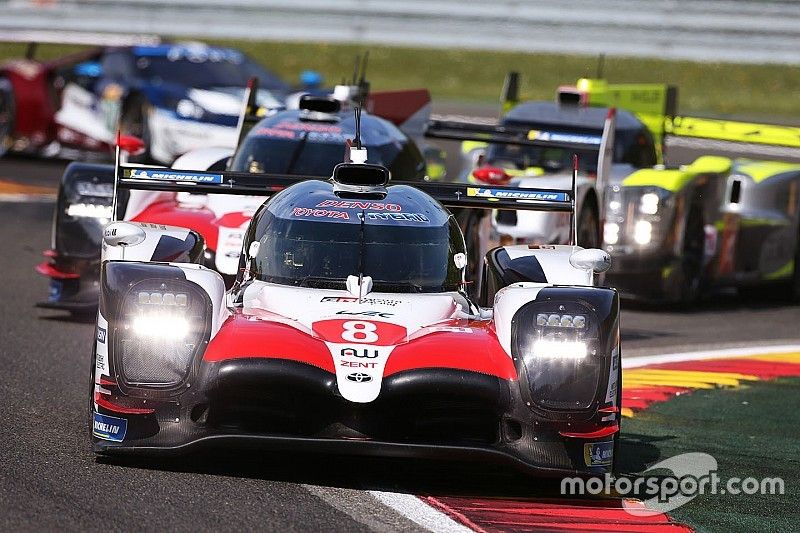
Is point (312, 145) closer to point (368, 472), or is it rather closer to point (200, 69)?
point (368, 472)

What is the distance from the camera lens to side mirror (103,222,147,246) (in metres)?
7.44

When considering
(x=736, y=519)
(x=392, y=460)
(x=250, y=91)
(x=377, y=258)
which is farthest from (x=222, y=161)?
(x=736, y=519)

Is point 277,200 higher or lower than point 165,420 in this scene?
higher

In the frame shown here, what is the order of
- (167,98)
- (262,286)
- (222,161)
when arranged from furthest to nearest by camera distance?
1. (167,98)
2. (222,161)
3. (262,286)

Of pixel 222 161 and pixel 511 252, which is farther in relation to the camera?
pixel 222 161

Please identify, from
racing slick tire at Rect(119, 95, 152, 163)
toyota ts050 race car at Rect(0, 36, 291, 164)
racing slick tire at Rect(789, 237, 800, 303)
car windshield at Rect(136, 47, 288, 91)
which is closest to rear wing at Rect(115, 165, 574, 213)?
racing slick tire at Rect(789, 237, 800, 303)

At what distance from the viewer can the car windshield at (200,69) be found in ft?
61.3

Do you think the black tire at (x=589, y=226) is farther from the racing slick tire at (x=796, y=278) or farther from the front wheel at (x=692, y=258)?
the racing slick tire at (x=796, y=278)

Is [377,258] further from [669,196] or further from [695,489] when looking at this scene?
[669,196]

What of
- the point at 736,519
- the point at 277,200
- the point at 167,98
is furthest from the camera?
the point at 167,98

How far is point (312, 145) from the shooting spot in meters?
11.0

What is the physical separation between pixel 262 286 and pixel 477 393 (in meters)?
1.34

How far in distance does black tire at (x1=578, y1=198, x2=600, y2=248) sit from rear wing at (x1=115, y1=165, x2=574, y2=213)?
11.2ft

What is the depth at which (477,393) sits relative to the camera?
20.8 feet
